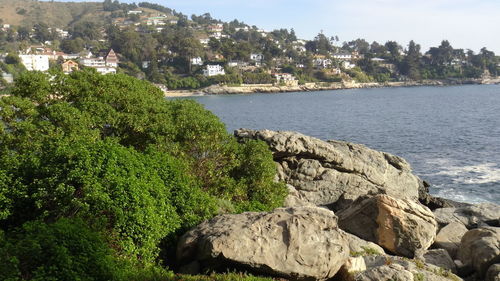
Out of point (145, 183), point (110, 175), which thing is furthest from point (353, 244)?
point (110, 175)

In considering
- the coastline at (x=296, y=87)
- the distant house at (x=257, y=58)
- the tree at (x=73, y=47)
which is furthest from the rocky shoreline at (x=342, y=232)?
the tree at (x=73, y=47)

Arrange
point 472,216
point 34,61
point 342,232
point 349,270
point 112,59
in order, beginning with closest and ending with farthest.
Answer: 1. point 349,270
2. point 342,232
3. point 472,216
4. point 34,61
5. point 112,59

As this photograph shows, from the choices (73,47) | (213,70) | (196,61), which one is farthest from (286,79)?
(73,47)

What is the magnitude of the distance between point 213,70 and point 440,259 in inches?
5866

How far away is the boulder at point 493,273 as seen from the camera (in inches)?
596

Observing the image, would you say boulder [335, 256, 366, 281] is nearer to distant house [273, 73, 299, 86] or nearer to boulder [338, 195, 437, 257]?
boulder [338, 195, 437, 257]

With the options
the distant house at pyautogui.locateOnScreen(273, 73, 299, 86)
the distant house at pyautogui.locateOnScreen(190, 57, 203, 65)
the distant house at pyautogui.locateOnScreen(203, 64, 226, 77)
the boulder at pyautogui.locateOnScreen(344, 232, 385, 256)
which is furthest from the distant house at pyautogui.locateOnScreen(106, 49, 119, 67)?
the boulder at pyautogui.locateOnScreen(344, 232, 385, 256)

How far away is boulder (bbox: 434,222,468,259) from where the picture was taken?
1934 centimetres

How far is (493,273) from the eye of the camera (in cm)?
1530

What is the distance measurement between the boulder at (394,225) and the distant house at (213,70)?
468ft

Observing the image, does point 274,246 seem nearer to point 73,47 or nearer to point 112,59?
point 112,59

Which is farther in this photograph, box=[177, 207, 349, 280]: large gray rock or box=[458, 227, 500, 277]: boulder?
box=[458, 227, 500, 277]: boulder

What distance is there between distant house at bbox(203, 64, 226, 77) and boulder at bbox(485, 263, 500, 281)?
483 feet

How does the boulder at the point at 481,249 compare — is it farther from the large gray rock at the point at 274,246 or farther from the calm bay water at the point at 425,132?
the calm bay water at the point at 425,132
